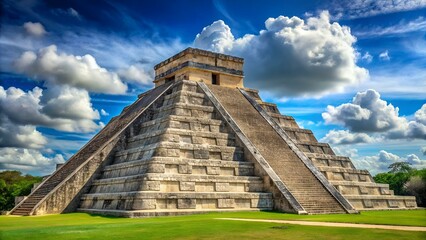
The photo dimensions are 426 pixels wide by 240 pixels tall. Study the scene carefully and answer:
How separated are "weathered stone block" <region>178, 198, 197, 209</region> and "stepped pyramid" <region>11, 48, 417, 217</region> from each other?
0.15 feet

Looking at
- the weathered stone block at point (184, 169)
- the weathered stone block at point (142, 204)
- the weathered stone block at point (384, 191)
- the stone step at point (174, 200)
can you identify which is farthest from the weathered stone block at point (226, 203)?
the weathered stone block at point (384, 191)

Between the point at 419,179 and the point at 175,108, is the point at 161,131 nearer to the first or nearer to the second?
the point at 175,108

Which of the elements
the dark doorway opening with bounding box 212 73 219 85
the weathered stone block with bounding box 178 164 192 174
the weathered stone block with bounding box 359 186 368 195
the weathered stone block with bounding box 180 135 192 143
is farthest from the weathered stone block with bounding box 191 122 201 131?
the weathered stone block with bounding box 359 186 368 195

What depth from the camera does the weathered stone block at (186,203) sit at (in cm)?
1945

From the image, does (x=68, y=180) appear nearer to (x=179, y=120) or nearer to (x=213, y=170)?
(x=179, y=120)

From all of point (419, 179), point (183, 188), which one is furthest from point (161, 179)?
point (419, 179)

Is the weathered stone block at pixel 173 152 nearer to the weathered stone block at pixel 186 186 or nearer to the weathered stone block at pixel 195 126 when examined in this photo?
the weathered stone block at pixel 186 186

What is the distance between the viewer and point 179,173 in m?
20.6

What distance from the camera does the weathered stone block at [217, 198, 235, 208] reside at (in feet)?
67.2

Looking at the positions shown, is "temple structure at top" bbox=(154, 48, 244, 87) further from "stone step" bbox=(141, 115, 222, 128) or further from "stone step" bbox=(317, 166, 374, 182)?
"stone step" bbox=(317, 166, 374, 182)

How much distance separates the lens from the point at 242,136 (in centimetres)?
2461

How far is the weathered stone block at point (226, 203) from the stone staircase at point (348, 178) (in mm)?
6760

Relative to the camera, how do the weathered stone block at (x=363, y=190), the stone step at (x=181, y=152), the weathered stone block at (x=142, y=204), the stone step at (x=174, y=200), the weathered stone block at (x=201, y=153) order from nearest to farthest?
the weathered stone block at (x=142, y=204), the stone step at (x=174, y=200), the stone step at (x=181, y=152), the weathered stone block at (x=201, y=153), the weathered stone block at (x=363, y=190)

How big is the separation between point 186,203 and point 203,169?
2.51 metres
